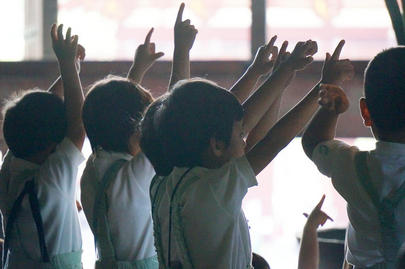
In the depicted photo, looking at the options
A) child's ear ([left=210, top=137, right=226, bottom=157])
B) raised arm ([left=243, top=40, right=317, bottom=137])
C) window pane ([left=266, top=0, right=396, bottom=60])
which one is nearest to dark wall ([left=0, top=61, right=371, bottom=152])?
window pane ([left=266, top=0, right=396, bottom=60])

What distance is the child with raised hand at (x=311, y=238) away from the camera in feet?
4.93

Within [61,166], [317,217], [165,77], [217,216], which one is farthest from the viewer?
[165,77]

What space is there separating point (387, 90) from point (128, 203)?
561mm

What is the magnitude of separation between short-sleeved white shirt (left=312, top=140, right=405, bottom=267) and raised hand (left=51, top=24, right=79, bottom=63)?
0.62 meters

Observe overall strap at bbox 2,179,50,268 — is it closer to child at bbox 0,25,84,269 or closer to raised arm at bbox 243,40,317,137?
child at bbox 0,25,84,269

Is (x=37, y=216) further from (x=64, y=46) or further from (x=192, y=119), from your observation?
(x=192, y=119)

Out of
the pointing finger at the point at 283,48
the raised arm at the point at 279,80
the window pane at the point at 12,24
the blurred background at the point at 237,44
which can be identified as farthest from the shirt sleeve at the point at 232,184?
the window pane at the point at 12,24

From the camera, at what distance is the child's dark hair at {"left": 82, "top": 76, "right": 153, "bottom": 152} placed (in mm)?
1521

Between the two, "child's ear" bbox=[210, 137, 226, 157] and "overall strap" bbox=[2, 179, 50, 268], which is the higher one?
"child's ear" bbox=[210, 137, 226, 157]

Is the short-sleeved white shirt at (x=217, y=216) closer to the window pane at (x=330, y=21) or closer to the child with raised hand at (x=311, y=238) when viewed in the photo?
the child with raised hand at (x=311, y=238)

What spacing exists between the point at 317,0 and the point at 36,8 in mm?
1009

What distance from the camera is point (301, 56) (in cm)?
135

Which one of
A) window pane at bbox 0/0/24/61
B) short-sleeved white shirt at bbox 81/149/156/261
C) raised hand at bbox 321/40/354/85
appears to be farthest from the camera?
window pane at bbox 0/0/24/61

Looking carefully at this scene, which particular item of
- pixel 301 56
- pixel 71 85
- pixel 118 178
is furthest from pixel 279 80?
pixel 71 85
